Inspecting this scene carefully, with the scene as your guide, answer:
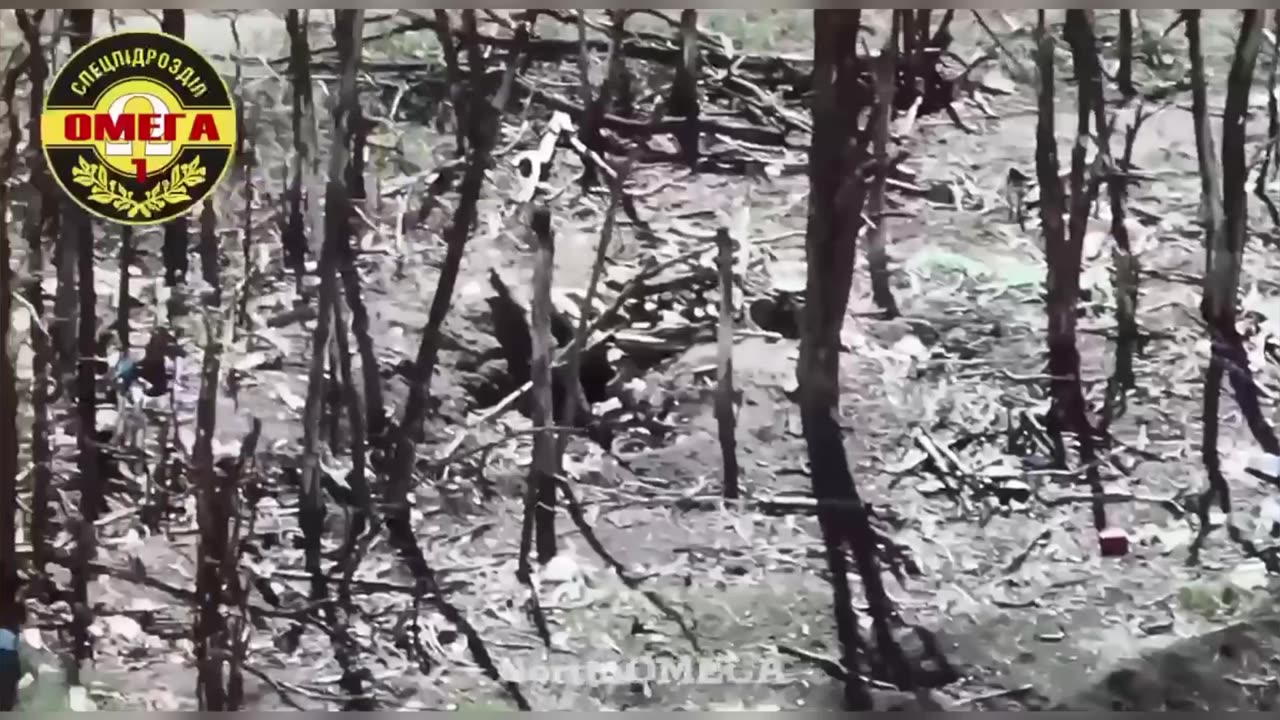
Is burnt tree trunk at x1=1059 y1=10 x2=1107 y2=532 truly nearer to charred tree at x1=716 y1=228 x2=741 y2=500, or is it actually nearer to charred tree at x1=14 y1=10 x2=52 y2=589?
charred tree at x1=716 y1=228 x2=741 y2=500

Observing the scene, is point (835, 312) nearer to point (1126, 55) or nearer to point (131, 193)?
point (1126, 55)

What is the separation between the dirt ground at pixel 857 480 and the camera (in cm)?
77

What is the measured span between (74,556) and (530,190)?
0.31m

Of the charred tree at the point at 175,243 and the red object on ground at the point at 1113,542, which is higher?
the charred tree at the point at 175,243

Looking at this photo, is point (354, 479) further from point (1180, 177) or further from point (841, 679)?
point (1180, 177)

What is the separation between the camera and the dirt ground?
2.51 ft

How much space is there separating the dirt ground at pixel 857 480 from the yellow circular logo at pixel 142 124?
0.02 metres

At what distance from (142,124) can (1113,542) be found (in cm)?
56

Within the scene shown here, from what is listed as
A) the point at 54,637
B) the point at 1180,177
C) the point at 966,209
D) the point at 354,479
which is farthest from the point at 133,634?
the point at 1180,177

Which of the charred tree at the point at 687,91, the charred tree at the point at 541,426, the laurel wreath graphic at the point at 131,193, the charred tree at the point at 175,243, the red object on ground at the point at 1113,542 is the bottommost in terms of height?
the red object on ground at the point at 1113,542

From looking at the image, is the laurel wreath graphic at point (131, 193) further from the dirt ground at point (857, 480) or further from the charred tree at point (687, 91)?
the charred tree at point (687, 91)

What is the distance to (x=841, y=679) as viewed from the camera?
76cm

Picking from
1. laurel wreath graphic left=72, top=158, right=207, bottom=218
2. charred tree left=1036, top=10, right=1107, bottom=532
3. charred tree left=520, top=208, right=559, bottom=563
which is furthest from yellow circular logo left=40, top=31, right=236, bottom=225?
charred tree left=1036, top=10, right=1107, bottom=532

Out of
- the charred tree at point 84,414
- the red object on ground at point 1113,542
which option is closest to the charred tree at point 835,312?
the red object on ground at point 1113,542
